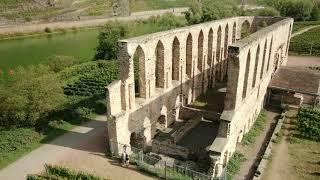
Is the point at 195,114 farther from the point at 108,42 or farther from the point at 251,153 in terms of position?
the point at 108,42

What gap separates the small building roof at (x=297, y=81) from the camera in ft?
77.8

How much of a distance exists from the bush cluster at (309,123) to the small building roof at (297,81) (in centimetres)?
174

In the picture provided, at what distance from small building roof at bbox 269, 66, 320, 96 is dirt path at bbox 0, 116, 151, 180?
1346 centimetres

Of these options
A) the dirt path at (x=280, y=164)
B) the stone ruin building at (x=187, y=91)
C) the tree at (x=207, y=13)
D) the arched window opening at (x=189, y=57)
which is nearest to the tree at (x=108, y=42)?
the tree at (x=207, y=13)

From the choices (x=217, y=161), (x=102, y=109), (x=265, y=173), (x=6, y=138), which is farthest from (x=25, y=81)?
(x=265, y=173)

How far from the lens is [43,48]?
167ft

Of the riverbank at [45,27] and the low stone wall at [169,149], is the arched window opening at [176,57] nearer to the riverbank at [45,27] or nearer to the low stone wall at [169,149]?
the low stone wall at [169,149]

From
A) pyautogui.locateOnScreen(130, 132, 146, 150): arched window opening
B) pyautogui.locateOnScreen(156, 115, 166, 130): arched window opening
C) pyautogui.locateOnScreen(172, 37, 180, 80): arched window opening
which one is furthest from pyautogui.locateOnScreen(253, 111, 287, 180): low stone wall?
pyautogui.locateOnScreen(172, 37, 180, 80): arched window opening

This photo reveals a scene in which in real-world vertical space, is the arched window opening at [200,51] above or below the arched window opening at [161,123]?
above

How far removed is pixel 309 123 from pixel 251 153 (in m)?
5.52

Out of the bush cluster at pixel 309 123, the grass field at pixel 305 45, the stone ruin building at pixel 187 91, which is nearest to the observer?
the stone ruin building at pixel 187 91

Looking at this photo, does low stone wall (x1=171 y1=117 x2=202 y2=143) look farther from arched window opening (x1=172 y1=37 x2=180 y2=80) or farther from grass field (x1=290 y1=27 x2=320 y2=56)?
grass field (x1=290 y1=27 x2=320 y2=56)

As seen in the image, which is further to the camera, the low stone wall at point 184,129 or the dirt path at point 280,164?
the low stone wall at point 184,129

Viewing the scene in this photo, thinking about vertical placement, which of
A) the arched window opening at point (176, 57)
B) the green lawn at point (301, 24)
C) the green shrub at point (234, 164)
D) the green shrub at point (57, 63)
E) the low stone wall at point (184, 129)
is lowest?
the green shrub at point (234, 164)
